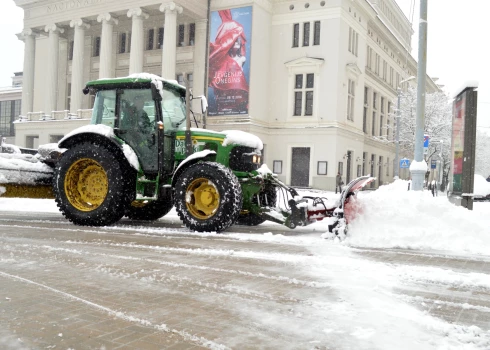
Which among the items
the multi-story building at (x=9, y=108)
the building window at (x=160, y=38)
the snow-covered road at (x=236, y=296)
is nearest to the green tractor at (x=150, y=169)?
the snow-covered road at (x=236, y=296)

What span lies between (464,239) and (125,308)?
5937 millimetres

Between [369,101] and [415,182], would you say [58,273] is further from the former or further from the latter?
[369,101]

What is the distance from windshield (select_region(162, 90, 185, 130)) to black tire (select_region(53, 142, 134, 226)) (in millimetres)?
1166

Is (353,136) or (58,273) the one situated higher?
(353,136)

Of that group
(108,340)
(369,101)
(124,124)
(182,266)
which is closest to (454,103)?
(124,124)

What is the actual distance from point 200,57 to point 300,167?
459 inches

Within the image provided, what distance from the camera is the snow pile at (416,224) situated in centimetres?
776

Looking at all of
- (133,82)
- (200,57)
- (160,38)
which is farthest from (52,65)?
(133,82)

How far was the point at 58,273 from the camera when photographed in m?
5.20

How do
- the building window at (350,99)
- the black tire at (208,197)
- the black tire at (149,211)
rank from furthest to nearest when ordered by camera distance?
the building window at (350,99) < the black tire at (149,211) < the black tire at (208,197)

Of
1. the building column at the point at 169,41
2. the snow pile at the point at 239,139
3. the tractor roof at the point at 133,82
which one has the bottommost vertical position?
the snow pile at the point at 239,139

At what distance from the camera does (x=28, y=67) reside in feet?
143

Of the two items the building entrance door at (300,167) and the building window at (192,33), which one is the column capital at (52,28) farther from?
the building entrance door at (300,167)

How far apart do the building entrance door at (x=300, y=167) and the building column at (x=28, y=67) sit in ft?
81.6
